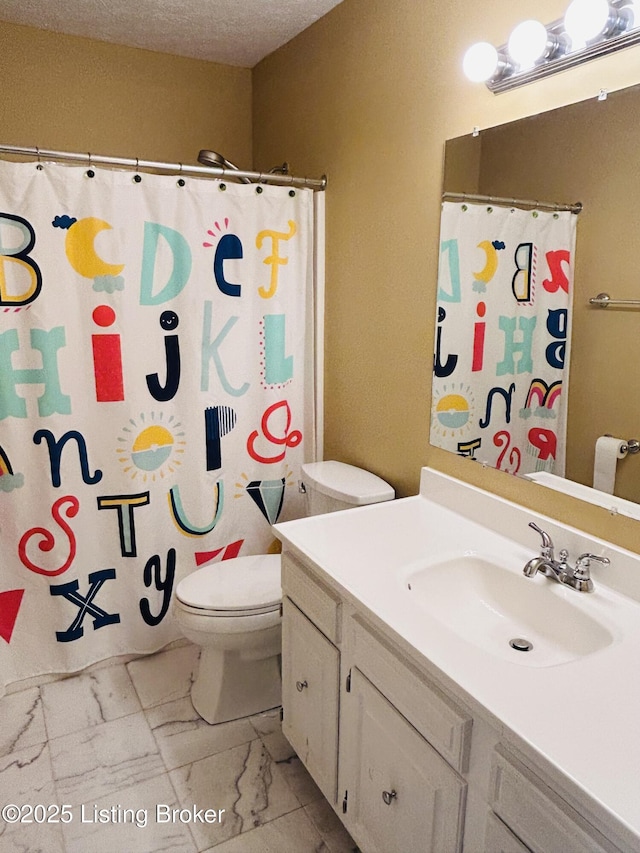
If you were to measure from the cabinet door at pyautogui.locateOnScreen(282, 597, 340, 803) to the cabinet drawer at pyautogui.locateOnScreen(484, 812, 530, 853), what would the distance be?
52 centimetres

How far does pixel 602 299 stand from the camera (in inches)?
54.2

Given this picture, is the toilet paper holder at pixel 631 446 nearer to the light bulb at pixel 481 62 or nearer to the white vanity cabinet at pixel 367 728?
the white vanity cabinet at pixel 367 728

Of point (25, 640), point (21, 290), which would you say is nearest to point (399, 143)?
point (21, 290)

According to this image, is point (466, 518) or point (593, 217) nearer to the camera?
point (593, 217)

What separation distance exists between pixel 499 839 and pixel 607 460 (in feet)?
2.61

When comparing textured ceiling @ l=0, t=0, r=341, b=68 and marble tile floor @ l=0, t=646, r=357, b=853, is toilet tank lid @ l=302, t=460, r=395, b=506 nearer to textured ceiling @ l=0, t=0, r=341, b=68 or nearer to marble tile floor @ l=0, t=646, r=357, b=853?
marble tile floor @ l=0, t=646, r=357, b=853

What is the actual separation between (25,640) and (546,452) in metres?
1.89

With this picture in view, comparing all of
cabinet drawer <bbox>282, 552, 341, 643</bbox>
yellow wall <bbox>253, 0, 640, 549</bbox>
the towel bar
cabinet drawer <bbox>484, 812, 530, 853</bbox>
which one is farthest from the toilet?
cabinet drawer <bbox>484, 812, 530, 853</bbox>

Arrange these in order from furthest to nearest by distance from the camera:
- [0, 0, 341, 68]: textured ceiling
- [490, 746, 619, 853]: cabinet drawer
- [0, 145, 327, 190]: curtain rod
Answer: [0, 0, 341, 68]: textured ceiling < [0, 145, 327, 190]: curtain rod < [490, 746, 619, 853]: cabinet drawer

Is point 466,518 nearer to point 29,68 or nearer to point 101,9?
point 101,9

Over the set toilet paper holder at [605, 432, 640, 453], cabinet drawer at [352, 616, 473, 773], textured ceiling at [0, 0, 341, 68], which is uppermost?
textured ceiling at [0, 0, 341, 68]

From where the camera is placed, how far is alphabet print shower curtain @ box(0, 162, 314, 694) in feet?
6.61

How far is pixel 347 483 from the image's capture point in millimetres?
2125

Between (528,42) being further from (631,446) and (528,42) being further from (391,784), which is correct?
(391,784)
